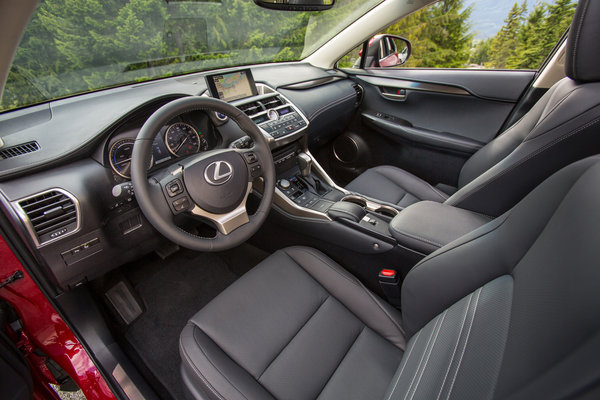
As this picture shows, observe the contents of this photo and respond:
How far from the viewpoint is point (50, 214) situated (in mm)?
946

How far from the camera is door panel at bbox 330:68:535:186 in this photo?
1865mm

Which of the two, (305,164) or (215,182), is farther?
(305,164)

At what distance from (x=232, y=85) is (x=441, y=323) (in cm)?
143

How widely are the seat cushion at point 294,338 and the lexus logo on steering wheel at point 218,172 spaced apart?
37 centimetres

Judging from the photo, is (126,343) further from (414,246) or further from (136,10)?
(136,10)

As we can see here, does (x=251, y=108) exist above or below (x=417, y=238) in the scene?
above

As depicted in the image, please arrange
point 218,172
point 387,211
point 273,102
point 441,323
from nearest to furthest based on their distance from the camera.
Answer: point 441,323 → point 218,172 → point 387,211 → point 273,102

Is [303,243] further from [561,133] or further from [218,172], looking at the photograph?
[561,133]

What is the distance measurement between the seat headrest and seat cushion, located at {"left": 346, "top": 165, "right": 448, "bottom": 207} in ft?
2.71

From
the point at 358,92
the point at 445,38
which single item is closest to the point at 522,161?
the point at 358,92

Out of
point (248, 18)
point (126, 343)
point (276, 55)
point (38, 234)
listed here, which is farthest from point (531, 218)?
point (248, 18)

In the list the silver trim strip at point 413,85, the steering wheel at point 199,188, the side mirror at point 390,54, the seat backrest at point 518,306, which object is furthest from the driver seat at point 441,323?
the side mirror at point 390,54

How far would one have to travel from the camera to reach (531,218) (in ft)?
2.08


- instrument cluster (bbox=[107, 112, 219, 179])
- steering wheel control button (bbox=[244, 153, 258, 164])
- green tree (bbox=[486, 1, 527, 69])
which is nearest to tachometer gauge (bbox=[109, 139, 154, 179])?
instrument cluster (bbox=[107, 112, 219, 179])
